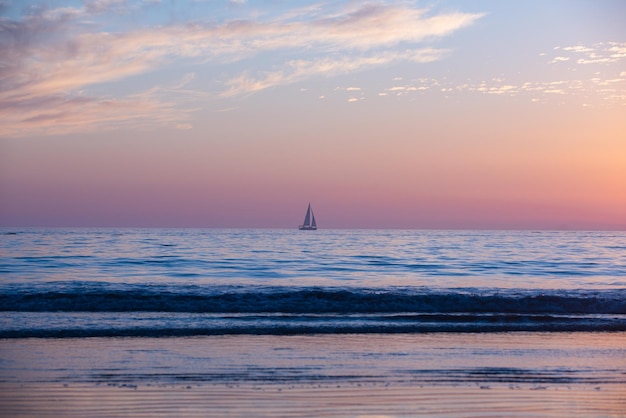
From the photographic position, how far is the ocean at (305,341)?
8469 millimetres

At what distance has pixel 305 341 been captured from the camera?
13.0 metres

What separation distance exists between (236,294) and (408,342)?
29.2 ft

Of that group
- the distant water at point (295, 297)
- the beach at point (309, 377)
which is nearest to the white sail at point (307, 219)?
the distant water at point (295, 297)

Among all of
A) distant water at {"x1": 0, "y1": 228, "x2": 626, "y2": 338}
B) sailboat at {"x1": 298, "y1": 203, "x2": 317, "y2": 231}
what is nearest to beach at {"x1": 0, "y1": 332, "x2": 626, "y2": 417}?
distant water at {"x1": 0, "y1": 228, "x2": 626, "y2": 338}

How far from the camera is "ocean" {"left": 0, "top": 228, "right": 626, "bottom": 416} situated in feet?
27.8

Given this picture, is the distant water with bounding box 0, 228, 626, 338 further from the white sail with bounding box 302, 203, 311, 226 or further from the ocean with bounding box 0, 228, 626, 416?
the white sail with bounding box 302, 203, 311, 226

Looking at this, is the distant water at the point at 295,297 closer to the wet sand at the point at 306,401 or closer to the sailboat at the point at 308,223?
the wet sand at the point at 306,401

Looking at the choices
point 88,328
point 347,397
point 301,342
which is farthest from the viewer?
point 88,328

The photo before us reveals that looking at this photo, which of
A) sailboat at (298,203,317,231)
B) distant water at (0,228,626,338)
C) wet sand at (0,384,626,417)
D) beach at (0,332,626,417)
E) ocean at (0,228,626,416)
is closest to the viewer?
wet sand at (0,384,626,417)

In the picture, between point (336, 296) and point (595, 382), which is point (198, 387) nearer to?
point (595, 382)

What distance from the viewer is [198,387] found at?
29.3ft

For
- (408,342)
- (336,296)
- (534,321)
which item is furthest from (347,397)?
(336,296)

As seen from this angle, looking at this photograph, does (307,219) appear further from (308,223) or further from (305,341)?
(305,341)

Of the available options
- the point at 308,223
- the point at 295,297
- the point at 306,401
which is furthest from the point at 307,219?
the point at 306,401
